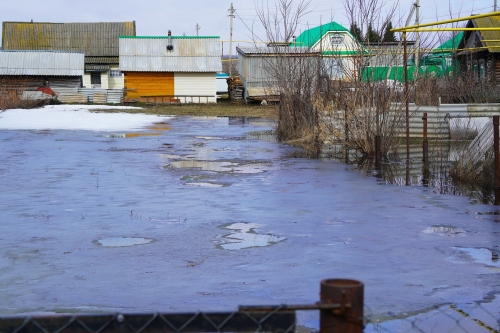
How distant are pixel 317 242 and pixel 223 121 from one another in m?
25.8

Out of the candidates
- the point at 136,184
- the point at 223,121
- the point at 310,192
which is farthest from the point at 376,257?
the point at 223,121

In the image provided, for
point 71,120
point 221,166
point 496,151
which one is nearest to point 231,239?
point 496,151

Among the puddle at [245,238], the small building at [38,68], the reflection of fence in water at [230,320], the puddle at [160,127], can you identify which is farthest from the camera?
the small building at [38,68]

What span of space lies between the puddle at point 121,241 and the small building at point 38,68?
44879mm

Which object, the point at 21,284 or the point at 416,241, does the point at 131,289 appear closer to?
the point at 21,284

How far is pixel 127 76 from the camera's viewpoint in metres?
50.8

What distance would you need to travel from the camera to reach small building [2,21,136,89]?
59.3 metres

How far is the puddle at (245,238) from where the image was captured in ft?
26.0

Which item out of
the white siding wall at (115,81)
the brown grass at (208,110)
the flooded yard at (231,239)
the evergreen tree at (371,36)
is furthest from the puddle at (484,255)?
the white siding wall at (115,81)

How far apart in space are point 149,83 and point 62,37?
13515mm

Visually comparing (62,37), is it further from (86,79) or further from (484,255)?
(484,255)

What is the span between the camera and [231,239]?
27.0 ft

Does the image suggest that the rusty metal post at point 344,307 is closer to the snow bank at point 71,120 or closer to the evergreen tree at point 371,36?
the evergreen tree at point 371,36

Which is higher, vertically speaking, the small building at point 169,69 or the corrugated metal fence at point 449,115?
the small building at point 169,69
